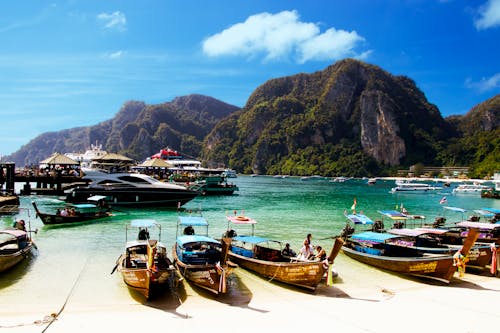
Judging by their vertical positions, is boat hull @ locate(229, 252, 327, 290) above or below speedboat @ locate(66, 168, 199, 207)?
below

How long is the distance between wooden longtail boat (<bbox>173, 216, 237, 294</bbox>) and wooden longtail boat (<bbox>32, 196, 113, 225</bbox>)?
17.6 m

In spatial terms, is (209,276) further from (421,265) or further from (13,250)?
(13,250)

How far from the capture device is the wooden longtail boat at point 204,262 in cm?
1455

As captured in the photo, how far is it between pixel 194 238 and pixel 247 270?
3.19m

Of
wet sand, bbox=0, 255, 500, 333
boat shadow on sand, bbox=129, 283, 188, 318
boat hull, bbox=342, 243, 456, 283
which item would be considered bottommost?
wet sand, bbox=0, 255, 500, 333

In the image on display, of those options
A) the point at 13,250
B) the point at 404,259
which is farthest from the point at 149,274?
the point at 404,259

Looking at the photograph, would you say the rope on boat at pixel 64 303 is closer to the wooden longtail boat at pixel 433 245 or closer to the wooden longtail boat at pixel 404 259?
the wooden longtail boat at pixel 404 259

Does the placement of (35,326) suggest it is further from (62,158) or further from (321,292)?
(62,158)

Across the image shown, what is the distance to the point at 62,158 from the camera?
57656 mm

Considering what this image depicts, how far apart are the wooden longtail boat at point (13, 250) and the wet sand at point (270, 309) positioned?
349cm

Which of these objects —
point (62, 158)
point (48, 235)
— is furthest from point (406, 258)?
point (62, 158)

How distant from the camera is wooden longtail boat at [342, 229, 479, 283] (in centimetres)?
1712

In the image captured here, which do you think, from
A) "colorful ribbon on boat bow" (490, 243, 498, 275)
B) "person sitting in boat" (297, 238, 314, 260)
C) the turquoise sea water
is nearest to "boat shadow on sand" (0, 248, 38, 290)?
the turquoise sea water

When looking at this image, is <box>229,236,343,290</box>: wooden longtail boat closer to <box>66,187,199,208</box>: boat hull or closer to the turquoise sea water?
the turquoise sea water
